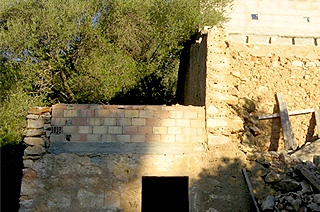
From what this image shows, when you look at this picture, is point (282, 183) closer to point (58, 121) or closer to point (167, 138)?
point (167, 138)

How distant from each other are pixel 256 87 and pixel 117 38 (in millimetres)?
5904

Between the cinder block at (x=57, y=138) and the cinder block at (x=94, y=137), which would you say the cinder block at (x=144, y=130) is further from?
the cinder block at (x=57, y=138)

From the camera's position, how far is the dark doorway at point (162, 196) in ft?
28.1

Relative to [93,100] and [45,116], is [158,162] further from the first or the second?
[93,100]

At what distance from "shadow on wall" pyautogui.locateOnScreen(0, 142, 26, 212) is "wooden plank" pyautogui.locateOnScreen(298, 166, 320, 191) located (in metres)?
7.28

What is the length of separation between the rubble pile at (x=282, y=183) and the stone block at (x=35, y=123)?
366cm

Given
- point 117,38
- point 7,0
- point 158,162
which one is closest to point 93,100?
point 117,38

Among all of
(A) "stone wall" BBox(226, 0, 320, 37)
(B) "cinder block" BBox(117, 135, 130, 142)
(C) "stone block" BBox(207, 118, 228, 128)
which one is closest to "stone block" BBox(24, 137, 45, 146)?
(B) "cinder block" BBox(117, 135, 130, 142)

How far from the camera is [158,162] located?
5773 millimetres

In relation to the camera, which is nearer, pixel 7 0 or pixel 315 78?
pixel 315 78

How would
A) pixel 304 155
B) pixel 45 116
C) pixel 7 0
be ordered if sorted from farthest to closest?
pixel 7 0 < pixel 304 155 < pixel 45 116

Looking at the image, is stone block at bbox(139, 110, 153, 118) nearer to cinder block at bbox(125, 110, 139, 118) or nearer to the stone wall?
cinder block at bbox(125, 110, 139, 118)

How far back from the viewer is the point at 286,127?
340 inches

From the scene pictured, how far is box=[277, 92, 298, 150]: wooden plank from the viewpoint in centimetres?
849
